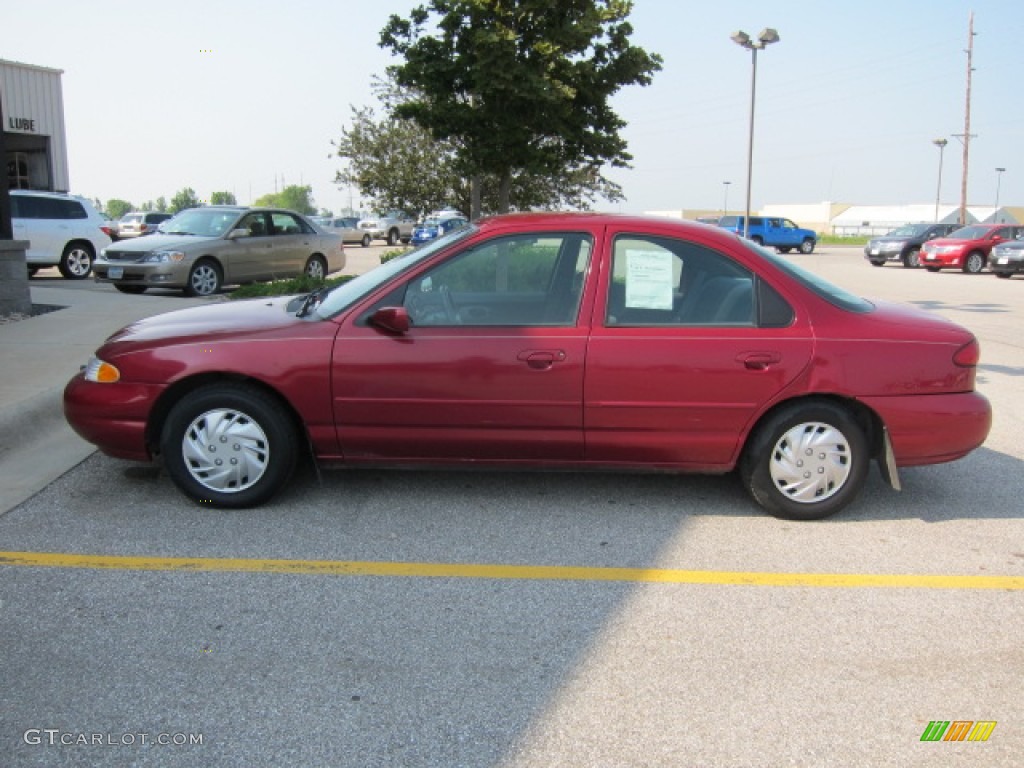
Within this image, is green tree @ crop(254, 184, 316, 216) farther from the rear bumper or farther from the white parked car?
the rear bumper

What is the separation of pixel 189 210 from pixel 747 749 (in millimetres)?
14400

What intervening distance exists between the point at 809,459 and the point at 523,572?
1668mm

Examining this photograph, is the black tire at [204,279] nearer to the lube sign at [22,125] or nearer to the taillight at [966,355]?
the taillight at [966,355]

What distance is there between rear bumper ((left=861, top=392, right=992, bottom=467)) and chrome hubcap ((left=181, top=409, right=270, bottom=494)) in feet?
10.3

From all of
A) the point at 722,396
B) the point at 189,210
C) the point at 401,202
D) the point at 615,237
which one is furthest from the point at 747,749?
the point at 401,202

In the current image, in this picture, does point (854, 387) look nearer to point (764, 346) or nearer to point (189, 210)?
point (764, 346)

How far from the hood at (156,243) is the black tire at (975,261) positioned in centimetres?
2229

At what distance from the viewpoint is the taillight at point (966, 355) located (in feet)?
15.3

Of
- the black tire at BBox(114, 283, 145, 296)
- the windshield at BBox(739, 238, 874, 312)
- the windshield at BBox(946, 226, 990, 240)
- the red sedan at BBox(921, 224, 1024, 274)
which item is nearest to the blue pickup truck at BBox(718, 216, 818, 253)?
the windshield at BBox(946, 226, 990, 240)

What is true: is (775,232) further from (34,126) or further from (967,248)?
(34,126)

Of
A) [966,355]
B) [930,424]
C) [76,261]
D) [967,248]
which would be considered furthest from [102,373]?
[967,248]

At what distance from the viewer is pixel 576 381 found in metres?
4.56

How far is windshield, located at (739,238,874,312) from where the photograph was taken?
4.73 meters

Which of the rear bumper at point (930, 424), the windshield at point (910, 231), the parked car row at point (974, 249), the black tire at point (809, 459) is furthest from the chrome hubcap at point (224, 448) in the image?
the windshield at point (910, 231)
